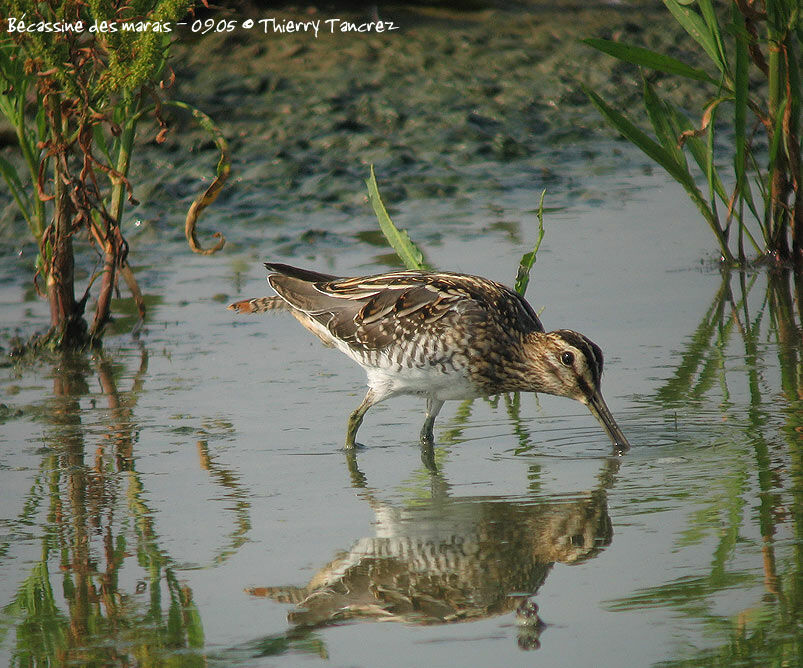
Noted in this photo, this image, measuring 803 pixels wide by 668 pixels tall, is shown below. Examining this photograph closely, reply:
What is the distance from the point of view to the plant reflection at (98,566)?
444 centimetres

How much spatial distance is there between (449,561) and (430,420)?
74.6 inches

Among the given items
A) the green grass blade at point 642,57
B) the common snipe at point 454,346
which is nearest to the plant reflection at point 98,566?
the common snipe at point 454,346

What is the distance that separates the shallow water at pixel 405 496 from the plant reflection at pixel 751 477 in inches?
0.6

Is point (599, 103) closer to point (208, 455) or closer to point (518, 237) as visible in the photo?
point (518, 237)

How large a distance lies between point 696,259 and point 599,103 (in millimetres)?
2098

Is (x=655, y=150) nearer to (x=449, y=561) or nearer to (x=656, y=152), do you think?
(x=656, y=152)

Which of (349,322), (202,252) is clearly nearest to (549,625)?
(349,322)

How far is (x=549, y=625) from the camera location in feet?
14.3

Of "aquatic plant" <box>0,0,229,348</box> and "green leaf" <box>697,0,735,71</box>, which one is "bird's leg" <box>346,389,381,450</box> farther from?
"green leaf" <box>697,0,735,71</box>

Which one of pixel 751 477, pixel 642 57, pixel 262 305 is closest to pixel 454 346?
pixel 262 305

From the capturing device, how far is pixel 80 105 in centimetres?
789

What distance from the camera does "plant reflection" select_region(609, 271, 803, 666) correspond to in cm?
430

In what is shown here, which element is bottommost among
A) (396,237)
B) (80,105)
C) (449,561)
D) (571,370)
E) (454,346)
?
(449,561)

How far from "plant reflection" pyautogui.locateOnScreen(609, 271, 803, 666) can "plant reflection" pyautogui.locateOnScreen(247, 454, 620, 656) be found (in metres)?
0.44
